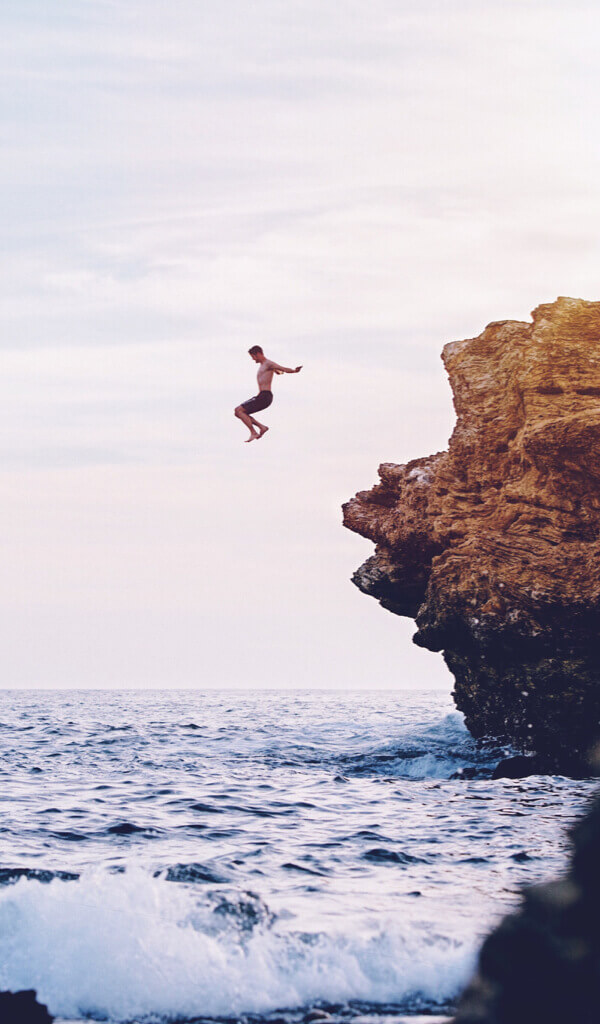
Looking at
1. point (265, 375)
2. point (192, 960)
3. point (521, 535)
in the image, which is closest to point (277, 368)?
point (265, 375)

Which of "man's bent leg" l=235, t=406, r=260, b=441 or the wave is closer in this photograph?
"man's bent leg" l=235, t=406, r=260, b=441

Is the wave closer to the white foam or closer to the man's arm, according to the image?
the man's arm

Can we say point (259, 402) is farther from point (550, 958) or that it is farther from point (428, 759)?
point (550, 958)

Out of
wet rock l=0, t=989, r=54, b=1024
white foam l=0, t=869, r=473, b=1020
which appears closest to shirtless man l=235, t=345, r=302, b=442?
white foam l=0, t=869, r=473, b=1020

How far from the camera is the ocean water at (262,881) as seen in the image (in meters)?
7.68

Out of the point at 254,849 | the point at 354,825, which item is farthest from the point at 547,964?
the point at 354,825

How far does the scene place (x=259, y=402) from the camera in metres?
18.3

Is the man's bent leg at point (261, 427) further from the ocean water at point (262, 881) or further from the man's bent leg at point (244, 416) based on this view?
the ocean water at point (262, 881)

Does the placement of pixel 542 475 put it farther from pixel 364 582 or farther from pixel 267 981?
pixel 267 981

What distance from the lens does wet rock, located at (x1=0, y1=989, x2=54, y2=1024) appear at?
23.4ft

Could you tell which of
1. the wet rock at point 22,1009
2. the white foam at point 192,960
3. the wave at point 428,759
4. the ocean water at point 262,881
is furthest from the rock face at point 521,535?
the wet rock at point 22,1009

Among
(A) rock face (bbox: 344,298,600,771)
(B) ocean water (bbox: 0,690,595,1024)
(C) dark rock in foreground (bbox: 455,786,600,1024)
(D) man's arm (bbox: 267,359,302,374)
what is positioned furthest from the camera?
(A) rock face (bbox: 344,298,600,771)

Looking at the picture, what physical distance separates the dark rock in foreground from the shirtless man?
12.8 m

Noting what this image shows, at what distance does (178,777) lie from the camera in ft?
72.0
